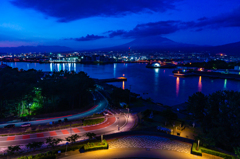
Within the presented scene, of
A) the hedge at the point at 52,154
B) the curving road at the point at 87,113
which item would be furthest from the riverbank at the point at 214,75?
the hedge at the point at 52,154

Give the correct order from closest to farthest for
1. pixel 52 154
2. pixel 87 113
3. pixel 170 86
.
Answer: pixel 52 154
pixel 87 113
pixel 170 86

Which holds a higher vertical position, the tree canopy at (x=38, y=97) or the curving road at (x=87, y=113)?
the tree canopy at (x=38, y=97)

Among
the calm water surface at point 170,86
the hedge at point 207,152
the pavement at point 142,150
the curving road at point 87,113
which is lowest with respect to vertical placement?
the calm water surface at point 170,86

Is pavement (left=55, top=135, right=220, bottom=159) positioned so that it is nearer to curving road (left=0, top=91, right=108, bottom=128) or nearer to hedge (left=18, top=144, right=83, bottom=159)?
hedge (left=18, top=144, right=83, bottom=159)

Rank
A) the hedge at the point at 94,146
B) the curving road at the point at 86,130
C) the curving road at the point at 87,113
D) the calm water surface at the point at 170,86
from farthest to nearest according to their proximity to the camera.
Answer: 1. the calm water surface at the point at 170,86
2. the curving road at the point at 87,113
3. the curving road at the point at 86,130
4. the hedge at the point at 94,146

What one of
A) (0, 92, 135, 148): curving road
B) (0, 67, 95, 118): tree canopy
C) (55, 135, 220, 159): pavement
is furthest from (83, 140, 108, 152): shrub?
(0, 67, 95, 118): tree canopy

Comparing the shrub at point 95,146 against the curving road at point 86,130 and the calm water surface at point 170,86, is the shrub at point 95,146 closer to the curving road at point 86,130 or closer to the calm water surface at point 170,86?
the curving road at point 86,130

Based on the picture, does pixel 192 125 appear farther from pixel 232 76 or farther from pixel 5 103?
pixel 232 76

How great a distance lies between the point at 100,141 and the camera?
7086mm

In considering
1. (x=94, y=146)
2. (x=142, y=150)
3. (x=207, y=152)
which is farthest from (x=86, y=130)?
(x=207, y=152)

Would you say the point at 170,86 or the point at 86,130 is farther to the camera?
the point at 170,86

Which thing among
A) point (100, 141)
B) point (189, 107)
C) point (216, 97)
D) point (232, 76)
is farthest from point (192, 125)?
point (232, 76)

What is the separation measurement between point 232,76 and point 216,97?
36.9m

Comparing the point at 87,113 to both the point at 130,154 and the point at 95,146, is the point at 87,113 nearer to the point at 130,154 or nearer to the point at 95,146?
the point at 95,146
